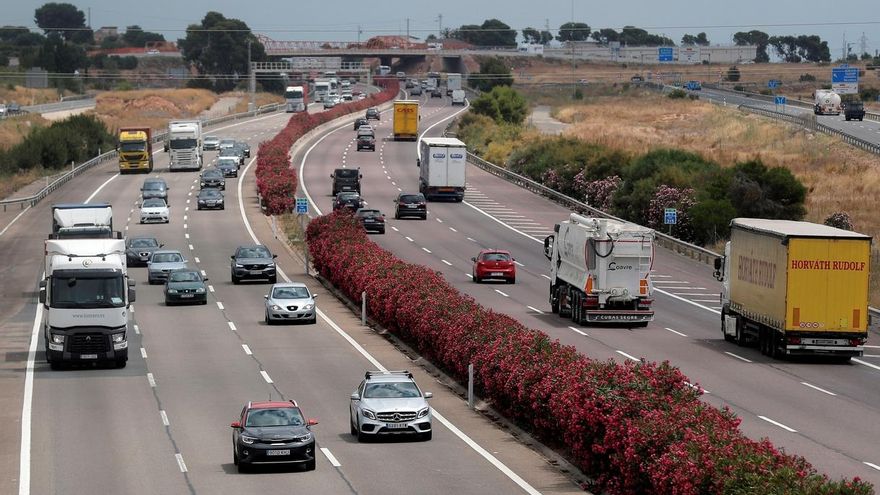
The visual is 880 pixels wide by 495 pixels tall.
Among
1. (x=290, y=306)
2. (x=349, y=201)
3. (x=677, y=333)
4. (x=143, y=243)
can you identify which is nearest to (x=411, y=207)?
(x=349, y=201)

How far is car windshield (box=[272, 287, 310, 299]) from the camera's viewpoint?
49812 millimetres

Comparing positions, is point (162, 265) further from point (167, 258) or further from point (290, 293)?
point (290, 293)

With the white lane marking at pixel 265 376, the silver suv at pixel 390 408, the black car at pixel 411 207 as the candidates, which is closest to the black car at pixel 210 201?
the black car at pixel 411 207

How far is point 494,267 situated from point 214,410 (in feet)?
88.3

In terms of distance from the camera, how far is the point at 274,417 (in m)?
25.9

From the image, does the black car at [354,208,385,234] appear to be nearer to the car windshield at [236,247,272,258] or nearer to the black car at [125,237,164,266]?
the black car at [125,237,164,266]

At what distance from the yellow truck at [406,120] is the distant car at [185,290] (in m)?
79.9

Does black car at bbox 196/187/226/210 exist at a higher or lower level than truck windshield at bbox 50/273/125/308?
lower

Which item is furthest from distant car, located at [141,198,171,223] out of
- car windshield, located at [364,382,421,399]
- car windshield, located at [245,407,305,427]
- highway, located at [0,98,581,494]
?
car windshield, located at [245,407,305,427]

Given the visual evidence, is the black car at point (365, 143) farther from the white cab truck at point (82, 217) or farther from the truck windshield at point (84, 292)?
the truck windshield at point (84, 292)

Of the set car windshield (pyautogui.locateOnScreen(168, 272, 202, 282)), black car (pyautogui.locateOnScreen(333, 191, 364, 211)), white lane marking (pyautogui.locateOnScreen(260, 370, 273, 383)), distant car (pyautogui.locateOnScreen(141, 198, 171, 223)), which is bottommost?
distant car (pyautogui.locateOnScreen(141, 198, 171, 223))

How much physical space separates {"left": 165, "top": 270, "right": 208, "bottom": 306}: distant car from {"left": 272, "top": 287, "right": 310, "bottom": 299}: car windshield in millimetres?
5329

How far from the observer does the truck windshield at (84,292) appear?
38.9 metres

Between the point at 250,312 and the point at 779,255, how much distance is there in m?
21.0
